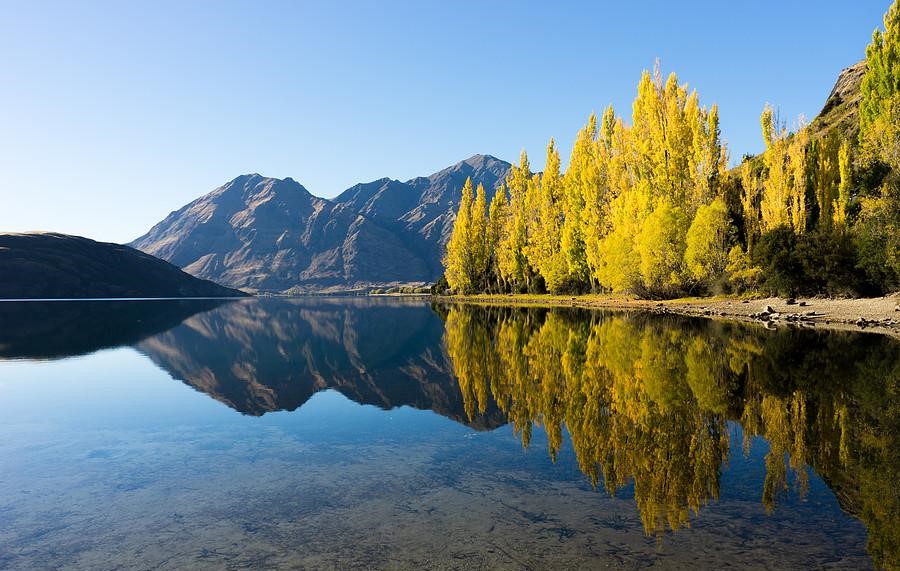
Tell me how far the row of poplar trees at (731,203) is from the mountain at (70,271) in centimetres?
15767

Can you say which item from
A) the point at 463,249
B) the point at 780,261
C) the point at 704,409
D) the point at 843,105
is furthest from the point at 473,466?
the point at 843,105

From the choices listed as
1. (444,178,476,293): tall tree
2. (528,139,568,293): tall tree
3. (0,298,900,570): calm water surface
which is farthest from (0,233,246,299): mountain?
(0,298,900,570): calm water surface

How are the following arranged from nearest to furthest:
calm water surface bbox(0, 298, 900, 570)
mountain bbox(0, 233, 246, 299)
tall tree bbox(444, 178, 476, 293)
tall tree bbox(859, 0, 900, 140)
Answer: calm water surface bbox(0, 298, 900, 570) → tall tree bbox(859, 0, 900, 140) → tall tree bbox(444, 178, 476, 293) → mountain bbox(0, 233, 246, 299)

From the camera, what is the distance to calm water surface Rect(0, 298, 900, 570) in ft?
21.1

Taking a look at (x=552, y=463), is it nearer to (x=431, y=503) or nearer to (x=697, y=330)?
(x=431, y=503)

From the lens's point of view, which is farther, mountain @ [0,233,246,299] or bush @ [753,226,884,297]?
mountain @ [0,233,246,299]

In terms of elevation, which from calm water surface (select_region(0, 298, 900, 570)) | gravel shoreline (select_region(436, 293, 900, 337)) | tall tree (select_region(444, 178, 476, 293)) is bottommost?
calm water surface (select_region(0, 298, 900, 570))

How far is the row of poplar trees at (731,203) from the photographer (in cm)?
3878

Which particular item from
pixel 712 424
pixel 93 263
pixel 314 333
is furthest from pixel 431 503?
pixel 93 263

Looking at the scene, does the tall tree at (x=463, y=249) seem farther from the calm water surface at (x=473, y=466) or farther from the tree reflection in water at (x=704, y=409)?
the calm water surface at (x=473, y=466)

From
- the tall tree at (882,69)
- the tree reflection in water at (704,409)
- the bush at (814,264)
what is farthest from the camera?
the tall tree at (882,69)

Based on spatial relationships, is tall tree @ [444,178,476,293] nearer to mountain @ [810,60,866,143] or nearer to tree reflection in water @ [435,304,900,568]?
mountain @ [810,60,866,143]

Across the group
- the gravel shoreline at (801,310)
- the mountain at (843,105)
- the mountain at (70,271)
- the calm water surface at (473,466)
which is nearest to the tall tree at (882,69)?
the gravel shoreline at (801,310)

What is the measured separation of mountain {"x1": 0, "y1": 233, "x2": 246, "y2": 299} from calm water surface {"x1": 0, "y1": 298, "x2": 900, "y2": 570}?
166915 millimetres
